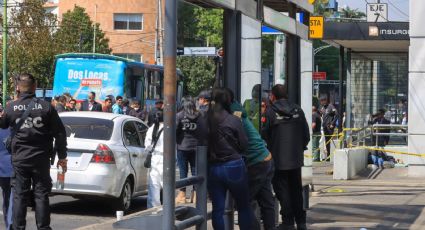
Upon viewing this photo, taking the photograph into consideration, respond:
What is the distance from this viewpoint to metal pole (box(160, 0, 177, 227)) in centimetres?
657

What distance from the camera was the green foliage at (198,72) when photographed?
36.3 feet

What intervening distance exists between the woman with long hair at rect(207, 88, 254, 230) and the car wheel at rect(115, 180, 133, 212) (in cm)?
488

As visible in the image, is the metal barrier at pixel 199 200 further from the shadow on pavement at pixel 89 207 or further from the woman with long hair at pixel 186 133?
the shadow on pavement at pixel 89 207

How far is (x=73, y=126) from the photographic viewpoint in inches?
536

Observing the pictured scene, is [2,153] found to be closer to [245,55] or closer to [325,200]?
[245,55]

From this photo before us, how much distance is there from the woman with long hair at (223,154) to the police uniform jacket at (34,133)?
5.60ft

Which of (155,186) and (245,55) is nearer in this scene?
(245,55)

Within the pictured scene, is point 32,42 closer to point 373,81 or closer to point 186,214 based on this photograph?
point 373,81

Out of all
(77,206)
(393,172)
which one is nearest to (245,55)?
(77,206)

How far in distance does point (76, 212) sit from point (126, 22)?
185 feet

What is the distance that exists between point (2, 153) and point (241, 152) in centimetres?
308

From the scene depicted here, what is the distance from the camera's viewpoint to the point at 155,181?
1216cm

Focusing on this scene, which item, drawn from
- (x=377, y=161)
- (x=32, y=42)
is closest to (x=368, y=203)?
(x=377, y=161)

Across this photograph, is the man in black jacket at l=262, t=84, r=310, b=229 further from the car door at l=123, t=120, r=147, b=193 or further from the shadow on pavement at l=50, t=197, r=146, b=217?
the shadow on pavement at l=50, t=197, r=146, b=217
